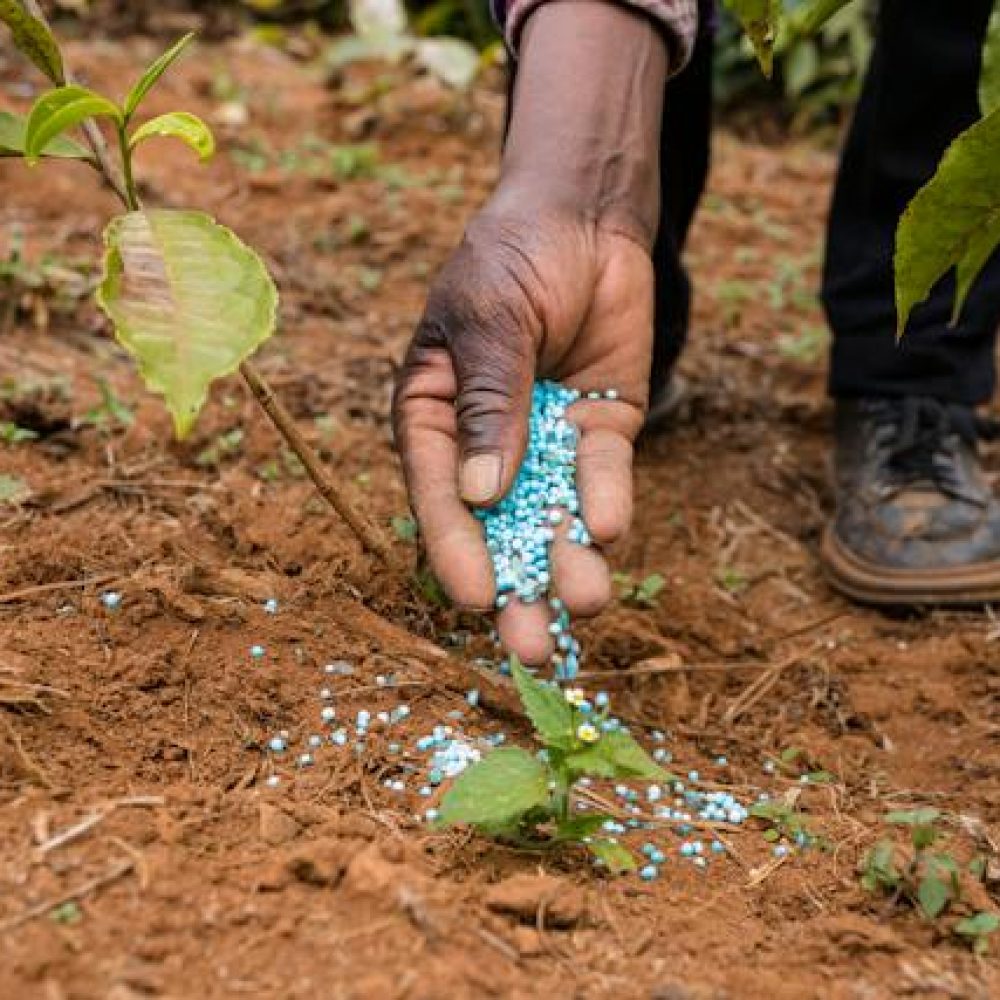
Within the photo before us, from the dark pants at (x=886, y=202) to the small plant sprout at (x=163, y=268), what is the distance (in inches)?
51.9

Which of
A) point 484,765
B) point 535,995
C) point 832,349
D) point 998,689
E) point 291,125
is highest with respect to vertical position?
point 291,125

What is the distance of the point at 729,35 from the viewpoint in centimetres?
520

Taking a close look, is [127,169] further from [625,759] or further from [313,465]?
[625,759]

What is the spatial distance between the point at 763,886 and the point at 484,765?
385 mm

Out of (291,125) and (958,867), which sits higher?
(291,125)

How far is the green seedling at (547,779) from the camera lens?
4.59ft

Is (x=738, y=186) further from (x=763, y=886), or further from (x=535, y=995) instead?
(x=535, y=995)

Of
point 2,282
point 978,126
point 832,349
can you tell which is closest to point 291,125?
point 2,282

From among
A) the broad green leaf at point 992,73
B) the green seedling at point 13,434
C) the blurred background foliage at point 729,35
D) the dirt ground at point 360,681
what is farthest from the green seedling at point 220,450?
the blurred background foliage at point 729,35

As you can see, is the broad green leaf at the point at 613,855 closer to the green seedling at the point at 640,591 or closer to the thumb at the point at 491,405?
the thumb at the point at 491,405

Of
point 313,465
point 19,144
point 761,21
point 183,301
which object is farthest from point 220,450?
point 761,21

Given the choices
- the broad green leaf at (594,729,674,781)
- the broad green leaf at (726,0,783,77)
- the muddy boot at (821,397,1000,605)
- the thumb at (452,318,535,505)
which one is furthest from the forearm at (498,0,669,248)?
the broad green leaf at (594,729,674,781)

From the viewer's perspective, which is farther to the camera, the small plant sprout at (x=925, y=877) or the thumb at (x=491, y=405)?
A: the thumb at (x=491, y=405)

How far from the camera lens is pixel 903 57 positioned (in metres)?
2.53
